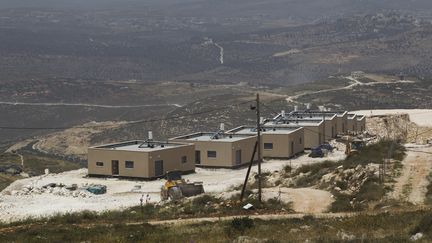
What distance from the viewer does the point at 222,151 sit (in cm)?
6481

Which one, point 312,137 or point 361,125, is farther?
point 361,125

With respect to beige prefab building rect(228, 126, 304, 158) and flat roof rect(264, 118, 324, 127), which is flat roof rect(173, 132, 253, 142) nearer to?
beige prefab building rect(228, 126, 304, 158)

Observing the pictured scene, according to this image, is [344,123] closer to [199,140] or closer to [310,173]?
[199,140]

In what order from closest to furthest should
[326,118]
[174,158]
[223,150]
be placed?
[174,158], [223,150], [326,118]

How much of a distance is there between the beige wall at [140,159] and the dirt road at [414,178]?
18.4 m

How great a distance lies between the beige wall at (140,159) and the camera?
5938 cm

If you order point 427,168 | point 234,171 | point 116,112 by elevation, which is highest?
point 427,168

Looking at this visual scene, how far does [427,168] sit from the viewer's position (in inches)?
1668

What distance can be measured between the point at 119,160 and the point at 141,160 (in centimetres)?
196

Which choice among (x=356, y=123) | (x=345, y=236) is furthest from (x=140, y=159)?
(x=345, y=236)

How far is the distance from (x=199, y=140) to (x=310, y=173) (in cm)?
1950

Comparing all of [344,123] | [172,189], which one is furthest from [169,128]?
[172,189]

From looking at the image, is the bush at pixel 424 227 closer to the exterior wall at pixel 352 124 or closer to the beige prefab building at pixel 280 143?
the beige prefab building at pixel 280 143

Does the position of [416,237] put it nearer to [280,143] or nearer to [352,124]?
[280,143]
